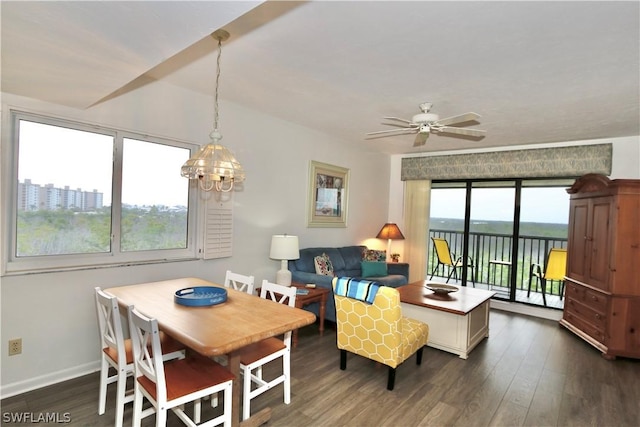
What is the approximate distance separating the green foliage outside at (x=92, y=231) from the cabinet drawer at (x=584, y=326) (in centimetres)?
453

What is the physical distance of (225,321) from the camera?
1.92 metres

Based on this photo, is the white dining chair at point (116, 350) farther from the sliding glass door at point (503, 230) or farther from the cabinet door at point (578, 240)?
the sliding glass door at point (503, 230)

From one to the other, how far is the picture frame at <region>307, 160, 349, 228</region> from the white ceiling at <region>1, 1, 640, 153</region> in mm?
1253

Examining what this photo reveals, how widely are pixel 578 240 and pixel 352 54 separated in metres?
3.77

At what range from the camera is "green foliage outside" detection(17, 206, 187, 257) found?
250cm

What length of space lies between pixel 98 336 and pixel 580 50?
4200mm

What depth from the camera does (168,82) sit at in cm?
310

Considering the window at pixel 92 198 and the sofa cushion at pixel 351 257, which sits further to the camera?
the sofa cushion at pixel 351 257

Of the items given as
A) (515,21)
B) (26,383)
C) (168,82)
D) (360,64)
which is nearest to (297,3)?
(360,64)

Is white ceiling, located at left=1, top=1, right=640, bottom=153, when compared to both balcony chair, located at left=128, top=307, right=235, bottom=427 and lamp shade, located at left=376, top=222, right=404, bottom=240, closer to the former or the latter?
balcony chair, located at left=128, top=307, right=235, bottom=427

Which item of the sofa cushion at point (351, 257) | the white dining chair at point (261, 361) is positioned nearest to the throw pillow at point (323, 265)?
the sofa cushion at point (351, 257)

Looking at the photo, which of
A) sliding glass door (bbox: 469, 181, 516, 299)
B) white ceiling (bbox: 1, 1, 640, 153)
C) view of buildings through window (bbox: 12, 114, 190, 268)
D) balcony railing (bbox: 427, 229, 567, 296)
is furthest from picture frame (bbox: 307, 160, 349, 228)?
sliding glass door (bbox: 469, 181, 516, 299)

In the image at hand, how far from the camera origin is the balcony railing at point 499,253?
17.1 ft

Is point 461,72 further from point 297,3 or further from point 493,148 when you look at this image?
point 493,148
